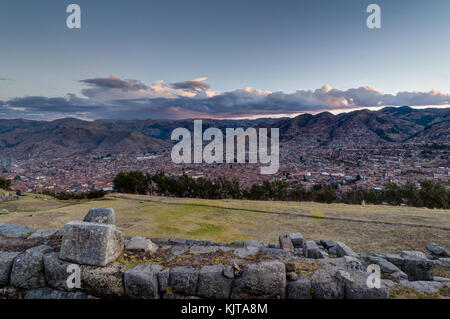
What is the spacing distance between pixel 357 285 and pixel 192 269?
4.07m

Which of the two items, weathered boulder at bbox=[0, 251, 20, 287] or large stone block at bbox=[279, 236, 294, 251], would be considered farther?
large stone block at bbox=[279, 236, 294, 251]

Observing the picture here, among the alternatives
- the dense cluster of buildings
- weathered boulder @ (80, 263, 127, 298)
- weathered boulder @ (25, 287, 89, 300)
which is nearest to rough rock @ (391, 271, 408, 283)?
weathered boulder @ (80, 263, 127, 298)

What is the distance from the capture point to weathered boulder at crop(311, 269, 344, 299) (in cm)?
517

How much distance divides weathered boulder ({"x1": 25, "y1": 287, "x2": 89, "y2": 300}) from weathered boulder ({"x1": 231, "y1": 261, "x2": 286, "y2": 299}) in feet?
13.4

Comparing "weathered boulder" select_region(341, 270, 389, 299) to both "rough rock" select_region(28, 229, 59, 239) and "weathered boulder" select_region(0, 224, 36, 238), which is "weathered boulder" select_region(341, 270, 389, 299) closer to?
"rough rock" select_region(28, 229, 59, 239)

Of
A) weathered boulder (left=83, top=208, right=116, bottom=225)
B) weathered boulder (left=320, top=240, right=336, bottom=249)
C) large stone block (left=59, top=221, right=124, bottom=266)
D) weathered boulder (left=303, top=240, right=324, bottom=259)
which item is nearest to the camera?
large stone block (left=59, top=221, right=124, bottom=266)

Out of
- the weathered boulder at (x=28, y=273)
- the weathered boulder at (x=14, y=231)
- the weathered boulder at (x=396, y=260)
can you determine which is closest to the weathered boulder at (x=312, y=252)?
the weathered boulder at (x=396, y=260)

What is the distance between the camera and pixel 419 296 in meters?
5.35

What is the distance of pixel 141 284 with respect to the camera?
17.5ft

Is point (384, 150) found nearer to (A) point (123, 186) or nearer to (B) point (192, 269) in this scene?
(A) point (123, 186)

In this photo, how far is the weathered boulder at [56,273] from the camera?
5.71 metres

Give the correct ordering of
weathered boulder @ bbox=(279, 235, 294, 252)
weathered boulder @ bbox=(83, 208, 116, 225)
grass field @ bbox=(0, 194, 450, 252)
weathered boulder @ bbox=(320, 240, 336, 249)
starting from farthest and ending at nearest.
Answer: grass field @ bbox=(0, 194, 450, 252) < weathered boulder @ bbox=(320, 240, 336, 249) < weathered boulder @ bbox=(279, 235, 294, 252) < weathered boulder @ bbox=(83, 208, 116, 225)

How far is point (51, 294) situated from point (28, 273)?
891 mm

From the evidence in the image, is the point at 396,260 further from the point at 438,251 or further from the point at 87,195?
the point at 87,195
